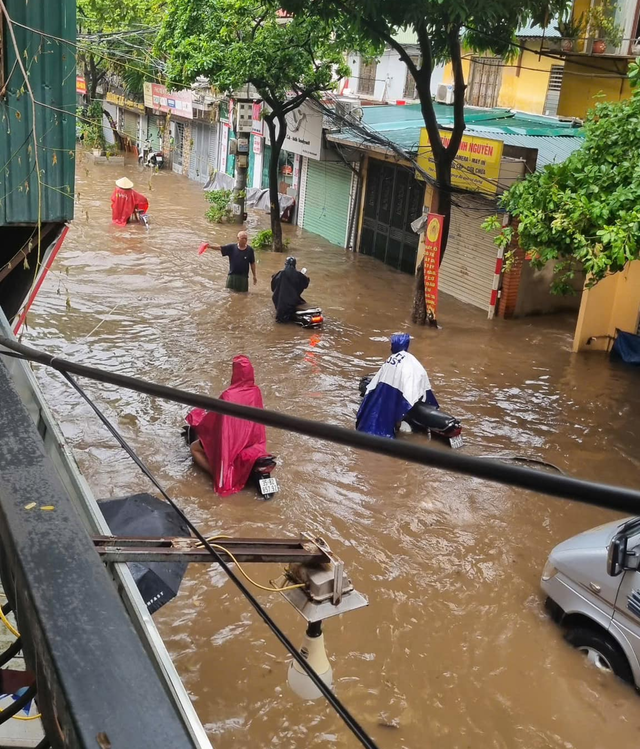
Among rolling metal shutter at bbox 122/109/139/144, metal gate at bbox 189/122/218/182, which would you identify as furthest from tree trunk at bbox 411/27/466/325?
rolling metal shutter at bbox 122/109/139/144

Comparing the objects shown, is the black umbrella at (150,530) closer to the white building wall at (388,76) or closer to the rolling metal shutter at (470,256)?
the rolling metal shutter at (470,256)

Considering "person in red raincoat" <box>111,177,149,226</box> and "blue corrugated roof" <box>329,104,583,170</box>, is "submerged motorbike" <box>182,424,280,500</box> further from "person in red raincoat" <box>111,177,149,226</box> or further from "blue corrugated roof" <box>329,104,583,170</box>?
"person in red raincoat" <box>111,177,149,226</box>

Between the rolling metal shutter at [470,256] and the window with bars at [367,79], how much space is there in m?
7.98

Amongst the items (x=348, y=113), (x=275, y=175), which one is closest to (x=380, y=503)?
(x=275, y=175)

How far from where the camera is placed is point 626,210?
800 cm

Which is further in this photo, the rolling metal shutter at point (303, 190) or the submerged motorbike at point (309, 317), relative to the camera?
the rolling metal shutter at point (303, 190)

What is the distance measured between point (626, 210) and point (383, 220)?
11.5 m

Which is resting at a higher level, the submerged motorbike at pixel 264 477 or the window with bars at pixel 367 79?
the window with bars at pixel 367 79

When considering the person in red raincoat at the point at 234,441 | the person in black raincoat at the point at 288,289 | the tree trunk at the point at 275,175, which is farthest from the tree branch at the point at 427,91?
the person in red raincoat at the point at 234,441

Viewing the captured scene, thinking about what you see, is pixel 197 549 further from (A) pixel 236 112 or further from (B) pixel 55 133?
(A) pixel 236 112

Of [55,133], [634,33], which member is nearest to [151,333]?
[55,133]

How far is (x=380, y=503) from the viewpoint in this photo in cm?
798

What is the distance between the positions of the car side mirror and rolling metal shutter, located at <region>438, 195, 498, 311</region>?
10183mm

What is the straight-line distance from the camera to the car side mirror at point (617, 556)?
5.09m
